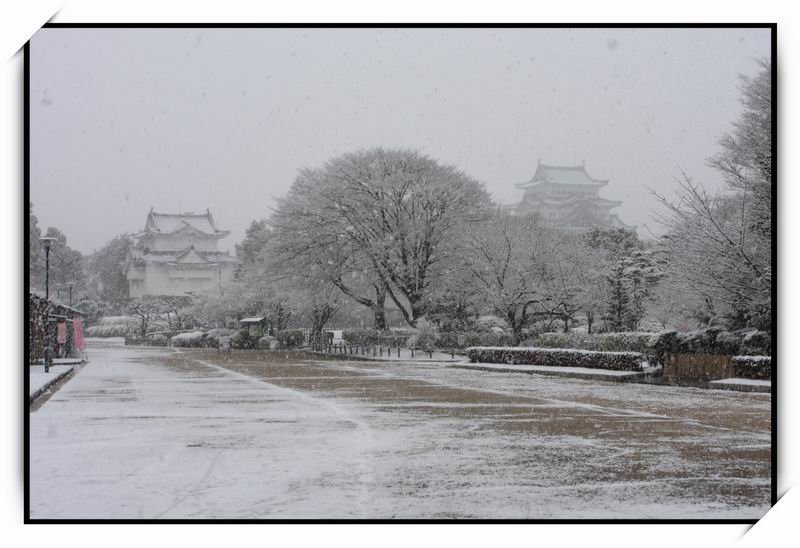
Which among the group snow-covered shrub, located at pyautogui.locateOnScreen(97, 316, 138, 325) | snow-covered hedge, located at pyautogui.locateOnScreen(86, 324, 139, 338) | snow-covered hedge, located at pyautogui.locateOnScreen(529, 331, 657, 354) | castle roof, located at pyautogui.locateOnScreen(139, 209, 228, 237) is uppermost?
castle roof, located at pyautogui.locateOnScreen(139, 209, 228, 237)

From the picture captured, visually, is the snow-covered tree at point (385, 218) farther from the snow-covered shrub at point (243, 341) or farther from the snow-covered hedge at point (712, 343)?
the snow-covered hedge at point (712, 343)

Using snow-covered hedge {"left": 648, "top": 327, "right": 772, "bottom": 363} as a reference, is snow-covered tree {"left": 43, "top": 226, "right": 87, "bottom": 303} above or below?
above

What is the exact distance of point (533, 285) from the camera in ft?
121

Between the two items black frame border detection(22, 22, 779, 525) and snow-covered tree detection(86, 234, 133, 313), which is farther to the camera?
snow-covered tree detection(86, 234, 133, 313)

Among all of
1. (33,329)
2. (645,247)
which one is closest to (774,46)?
(33,329)

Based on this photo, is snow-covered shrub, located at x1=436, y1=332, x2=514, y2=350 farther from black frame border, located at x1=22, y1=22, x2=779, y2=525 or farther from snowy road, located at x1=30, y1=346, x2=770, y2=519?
black frame border, located at x1=22, y1=22, x2=779, y2=525

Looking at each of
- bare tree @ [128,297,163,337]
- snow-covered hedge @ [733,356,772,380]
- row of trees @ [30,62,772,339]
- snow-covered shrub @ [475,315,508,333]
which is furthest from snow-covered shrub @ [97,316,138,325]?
snow-covered hedge @ [733,356,772,380]

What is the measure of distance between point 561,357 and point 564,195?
46.5 m

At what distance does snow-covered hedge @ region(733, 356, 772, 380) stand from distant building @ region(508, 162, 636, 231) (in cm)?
4054

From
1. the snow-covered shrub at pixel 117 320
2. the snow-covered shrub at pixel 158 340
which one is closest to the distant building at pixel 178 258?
the snow-covered shrub at pixel 117 320

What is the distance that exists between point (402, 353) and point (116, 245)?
29.1m

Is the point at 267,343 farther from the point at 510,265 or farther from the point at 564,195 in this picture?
the point at 564,195

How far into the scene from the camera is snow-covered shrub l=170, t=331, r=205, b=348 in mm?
52469
